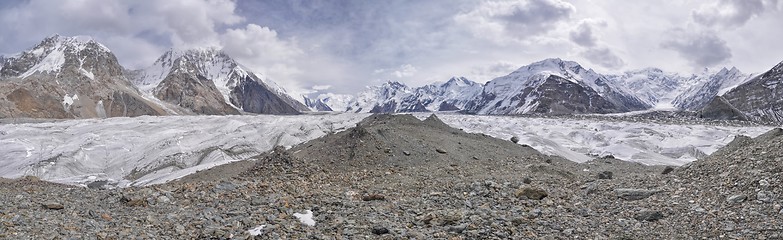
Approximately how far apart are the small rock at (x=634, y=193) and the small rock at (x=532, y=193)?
180 cm

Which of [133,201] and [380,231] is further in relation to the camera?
[133,201]

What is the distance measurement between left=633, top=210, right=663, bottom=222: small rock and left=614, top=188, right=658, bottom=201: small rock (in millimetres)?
1492

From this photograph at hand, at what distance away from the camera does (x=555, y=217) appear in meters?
10.8

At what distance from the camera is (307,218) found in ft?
35.2

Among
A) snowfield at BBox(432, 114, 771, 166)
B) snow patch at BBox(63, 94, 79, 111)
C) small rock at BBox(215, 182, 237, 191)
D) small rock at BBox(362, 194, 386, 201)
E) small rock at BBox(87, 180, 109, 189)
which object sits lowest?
small rock at BBox(87, 180, 109, 189)

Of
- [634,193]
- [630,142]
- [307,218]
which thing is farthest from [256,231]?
[630,142]

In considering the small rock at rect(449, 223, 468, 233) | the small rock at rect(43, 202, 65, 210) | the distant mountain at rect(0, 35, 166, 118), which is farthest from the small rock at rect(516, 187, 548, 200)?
the distant mountain at rect(0, 35, 166, 118)

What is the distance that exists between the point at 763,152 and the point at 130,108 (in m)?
198

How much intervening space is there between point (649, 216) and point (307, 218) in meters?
7.12

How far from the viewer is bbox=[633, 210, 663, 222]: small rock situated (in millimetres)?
10430

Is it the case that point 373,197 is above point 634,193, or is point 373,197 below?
below

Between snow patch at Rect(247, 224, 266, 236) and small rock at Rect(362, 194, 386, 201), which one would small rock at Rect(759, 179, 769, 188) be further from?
snow patch at Rect(247, 224, 266, 236)

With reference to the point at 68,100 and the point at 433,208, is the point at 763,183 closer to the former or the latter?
the point at 433,208

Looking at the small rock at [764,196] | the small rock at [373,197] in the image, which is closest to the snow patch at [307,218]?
the small rock at [373,197]
